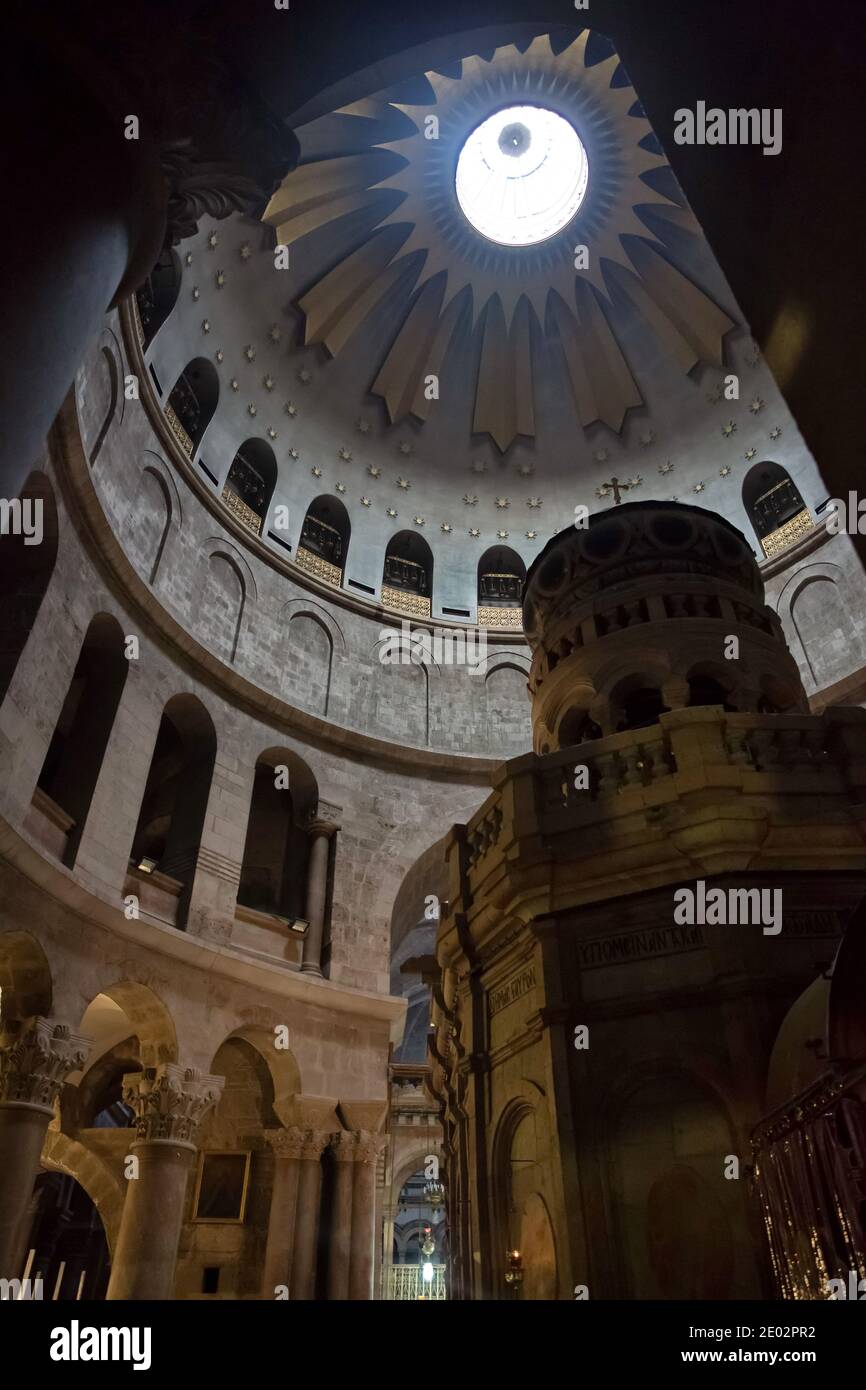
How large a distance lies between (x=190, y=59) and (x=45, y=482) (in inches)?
362

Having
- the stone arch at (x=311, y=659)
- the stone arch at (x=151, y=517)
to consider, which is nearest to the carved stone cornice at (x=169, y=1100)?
the stone arch at (x=311, y=659)

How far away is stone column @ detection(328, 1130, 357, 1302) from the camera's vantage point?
1312 centimetres

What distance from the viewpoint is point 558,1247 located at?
5895mm

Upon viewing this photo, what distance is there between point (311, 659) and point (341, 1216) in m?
11.3

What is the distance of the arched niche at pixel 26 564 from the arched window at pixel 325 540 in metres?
8.34

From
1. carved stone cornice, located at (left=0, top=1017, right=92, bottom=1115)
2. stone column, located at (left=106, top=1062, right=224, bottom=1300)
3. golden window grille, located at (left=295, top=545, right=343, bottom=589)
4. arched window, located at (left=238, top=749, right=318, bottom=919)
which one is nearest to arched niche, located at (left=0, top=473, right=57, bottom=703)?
carved stone cornice, located at (left=0, top=1017, right=92, bottom=1115)

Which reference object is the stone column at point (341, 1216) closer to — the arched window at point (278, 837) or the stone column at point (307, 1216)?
the stone column at point (307, 1216)

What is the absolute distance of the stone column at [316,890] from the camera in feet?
51.5

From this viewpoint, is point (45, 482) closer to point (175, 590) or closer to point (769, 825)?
point (175, 590)

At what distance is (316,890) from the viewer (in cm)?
1669

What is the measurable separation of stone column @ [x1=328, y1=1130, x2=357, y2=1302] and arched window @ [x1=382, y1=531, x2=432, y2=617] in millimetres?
12666

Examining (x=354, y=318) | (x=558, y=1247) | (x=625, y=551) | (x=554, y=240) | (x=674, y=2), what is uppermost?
(x=554, y=240)
